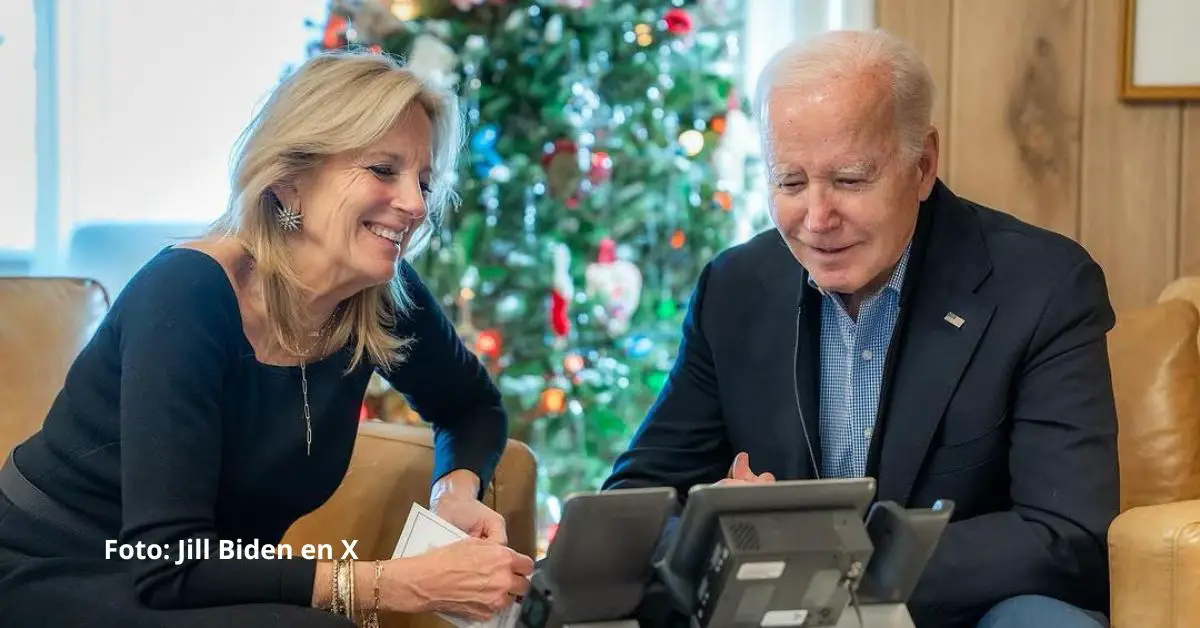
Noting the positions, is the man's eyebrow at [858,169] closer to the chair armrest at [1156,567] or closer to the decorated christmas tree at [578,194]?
Result: the chair armrest at [1156,567]

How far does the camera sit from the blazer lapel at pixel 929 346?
5.44ft

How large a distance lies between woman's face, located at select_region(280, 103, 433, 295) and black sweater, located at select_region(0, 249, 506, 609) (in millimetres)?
129

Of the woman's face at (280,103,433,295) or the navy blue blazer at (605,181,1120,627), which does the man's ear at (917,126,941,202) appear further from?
the woman's face at (280,103,433,295)

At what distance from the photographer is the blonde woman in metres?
1.46

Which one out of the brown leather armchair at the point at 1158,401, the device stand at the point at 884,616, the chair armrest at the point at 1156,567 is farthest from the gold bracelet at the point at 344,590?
the brown leather armchair at the point at 1158,401

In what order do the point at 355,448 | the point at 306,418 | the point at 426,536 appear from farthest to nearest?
1. the point at 355,448
2. the point at 306,418
3. the point at 426,536

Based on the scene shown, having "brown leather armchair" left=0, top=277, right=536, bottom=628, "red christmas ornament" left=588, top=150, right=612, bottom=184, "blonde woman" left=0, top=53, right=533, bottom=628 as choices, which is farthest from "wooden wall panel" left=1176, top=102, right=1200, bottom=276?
"blonde woman" left=0, top=53, right=533, bottom=628

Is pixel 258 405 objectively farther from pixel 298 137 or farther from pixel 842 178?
pixel 842 178

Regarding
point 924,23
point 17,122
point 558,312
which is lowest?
point 558,312

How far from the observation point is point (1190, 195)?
2.45 meters

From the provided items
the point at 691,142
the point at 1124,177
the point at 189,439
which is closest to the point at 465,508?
the point at 189,439

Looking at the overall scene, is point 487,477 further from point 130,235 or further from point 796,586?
point 130,235

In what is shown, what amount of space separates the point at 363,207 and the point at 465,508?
1.50 feet

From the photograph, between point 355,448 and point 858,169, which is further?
point 355,448
